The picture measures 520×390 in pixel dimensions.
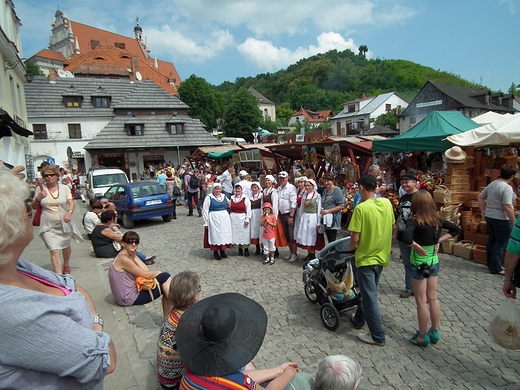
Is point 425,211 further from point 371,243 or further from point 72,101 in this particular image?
point 72,101

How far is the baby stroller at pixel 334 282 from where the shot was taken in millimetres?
4125

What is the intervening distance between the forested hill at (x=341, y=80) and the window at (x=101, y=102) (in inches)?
2819

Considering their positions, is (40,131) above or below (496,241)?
above

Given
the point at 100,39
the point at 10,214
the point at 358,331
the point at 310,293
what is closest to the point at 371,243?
the point at 358,331

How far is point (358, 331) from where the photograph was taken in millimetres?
4031

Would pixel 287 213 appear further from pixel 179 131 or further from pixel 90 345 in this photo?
pixel 179 131

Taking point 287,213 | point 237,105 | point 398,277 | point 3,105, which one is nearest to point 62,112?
point 3,105

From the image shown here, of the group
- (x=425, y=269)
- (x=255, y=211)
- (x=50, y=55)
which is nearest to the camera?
(x=425, y=269)

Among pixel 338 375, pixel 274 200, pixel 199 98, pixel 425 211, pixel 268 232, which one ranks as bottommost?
pixel 268 232

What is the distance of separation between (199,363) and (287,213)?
5311 mm

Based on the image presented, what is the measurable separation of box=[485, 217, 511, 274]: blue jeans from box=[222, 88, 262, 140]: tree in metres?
51.6

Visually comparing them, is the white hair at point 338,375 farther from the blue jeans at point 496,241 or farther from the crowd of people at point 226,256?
the blue jeans at point 496,241

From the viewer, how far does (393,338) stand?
382 centimetres

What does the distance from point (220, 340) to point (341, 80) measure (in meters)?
113
